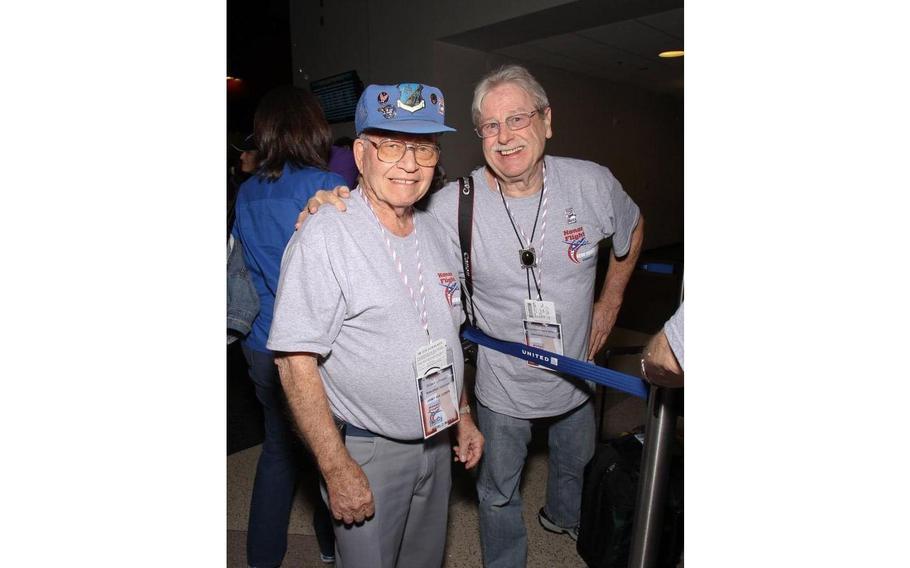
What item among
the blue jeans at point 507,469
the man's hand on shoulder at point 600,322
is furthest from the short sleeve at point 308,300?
the man's hand on shoulder at point 600,322

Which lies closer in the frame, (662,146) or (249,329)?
(249,329)

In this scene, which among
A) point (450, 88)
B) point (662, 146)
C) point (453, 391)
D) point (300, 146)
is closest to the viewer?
point (453, 391)

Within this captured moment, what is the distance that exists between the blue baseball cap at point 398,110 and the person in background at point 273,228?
67 cm

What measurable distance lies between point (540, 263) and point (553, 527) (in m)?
1.41

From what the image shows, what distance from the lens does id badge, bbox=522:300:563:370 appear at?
2.17m

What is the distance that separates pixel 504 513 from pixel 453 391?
82 centimetres

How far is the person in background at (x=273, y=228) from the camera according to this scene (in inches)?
91.0

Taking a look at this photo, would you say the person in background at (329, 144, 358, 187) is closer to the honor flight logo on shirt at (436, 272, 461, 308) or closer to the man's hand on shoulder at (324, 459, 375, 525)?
the honor flight logo on shirt at (436, 272, 461, 308)

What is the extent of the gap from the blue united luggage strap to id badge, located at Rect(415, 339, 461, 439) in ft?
1.43

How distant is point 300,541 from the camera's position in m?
2.92

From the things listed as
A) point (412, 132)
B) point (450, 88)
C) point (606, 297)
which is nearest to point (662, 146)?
point (450, 88)

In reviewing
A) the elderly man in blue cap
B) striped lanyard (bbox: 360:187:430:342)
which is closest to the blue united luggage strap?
the elderly man in blue cap

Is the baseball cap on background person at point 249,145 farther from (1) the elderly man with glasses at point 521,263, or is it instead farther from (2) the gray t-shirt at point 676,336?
(2) the gray t-shirt at point 676,336
